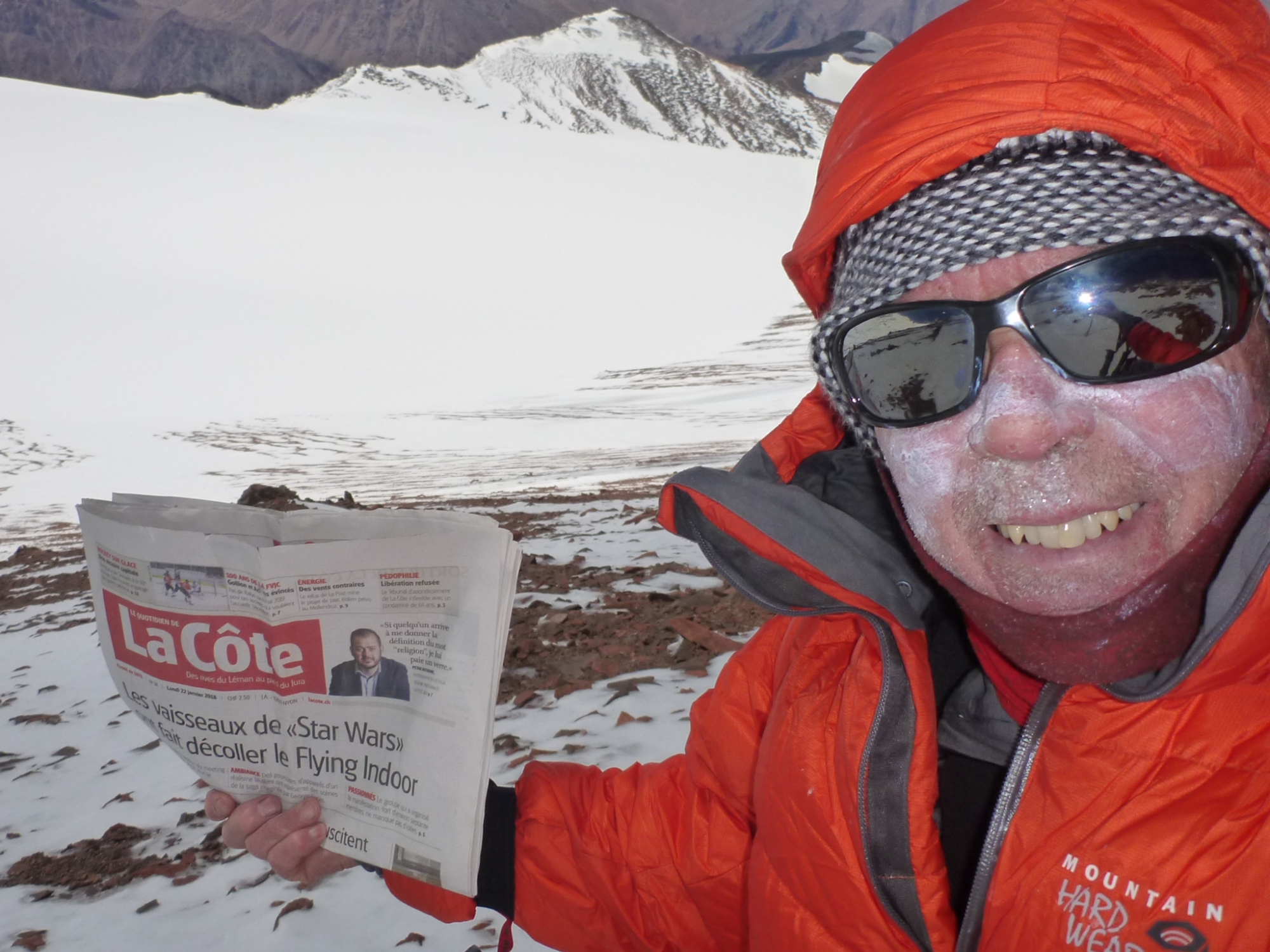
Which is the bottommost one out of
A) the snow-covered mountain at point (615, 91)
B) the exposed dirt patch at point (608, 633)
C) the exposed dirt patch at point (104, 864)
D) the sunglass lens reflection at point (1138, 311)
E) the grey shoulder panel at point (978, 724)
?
the exposed dirt patch at point (104, 864)

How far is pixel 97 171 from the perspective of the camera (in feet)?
124

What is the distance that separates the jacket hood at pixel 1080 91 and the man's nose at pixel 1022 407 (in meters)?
0.27

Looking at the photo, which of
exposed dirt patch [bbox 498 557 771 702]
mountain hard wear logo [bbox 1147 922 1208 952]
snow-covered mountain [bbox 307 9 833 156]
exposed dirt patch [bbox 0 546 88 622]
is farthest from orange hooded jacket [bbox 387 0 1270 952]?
snow-covered mountain [bbox 307 9 833 156]

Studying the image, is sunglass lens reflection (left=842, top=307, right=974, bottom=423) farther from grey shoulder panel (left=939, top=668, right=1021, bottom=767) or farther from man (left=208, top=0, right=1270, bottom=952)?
grey shoulder panel (left=939, top=668, right=1021, bottom=767)

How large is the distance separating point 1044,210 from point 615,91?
211ft

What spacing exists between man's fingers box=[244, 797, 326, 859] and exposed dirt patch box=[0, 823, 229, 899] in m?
1.11

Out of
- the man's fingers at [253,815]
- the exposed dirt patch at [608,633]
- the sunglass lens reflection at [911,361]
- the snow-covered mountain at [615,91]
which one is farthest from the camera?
the snow-covered mountain at [615,91]

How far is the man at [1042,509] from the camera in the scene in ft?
3.47

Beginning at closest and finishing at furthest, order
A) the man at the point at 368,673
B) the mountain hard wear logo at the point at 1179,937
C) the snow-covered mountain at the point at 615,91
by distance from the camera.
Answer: the mountain hard wear logo at the point at 1179,937, the man at the point at 368,673, the snow-covered mountain at the point at 615,91

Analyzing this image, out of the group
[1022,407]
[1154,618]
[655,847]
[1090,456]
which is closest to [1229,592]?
[1154,618]

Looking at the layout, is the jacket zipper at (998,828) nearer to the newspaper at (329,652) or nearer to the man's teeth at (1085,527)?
the man's teeth at (1085,527)

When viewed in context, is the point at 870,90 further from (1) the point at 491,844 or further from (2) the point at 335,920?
(2) the point at 335,920

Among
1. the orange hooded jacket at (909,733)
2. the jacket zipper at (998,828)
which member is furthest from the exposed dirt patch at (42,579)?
the jacket zipper at (998,828)

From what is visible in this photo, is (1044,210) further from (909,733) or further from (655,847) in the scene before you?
(655,847)
